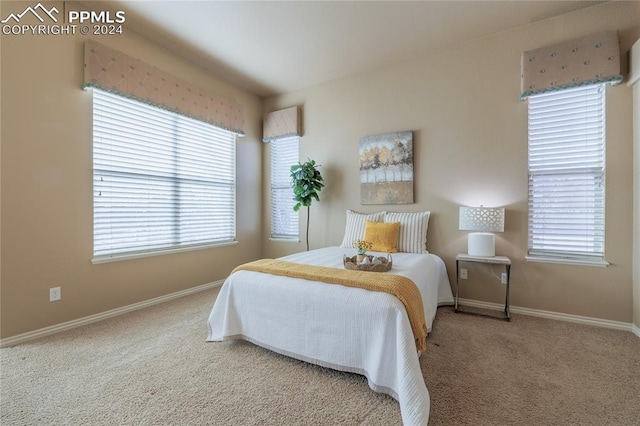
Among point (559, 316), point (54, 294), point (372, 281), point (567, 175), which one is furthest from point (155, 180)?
point (559, 316)

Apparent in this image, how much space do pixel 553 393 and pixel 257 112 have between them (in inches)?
191

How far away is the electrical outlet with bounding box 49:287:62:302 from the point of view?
2.49 meters

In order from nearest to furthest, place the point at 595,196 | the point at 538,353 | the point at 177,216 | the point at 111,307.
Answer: the point at 538,353 < the point at 595,196 < the point at 111,307 < the point at 177,216

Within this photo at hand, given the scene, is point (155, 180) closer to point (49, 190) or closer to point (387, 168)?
point (49, 190)

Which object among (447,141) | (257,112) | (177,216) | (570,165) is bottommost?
(177,216)

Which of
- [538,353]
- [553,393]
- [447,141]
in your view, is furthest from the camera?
[447,141]

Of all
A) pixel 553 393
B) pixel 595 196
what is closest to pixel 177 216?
pixel 553 393

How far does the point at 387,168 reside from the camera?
146 inches

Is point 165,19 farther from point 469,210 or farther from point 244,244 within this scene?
point 469,210

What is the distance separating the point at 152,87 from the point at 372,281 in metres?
3.22

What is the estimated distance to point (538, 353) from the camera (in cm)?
217

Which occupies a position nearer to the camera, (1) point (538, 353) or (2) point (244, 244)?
(1) point (538, 353)

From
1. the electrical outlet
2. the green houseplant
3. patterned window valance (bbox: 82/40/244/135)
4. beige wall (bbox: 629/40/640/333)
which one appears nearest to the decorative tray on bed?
the green houseplant

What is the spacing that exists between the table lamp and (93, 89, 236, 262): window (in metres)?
3.31
